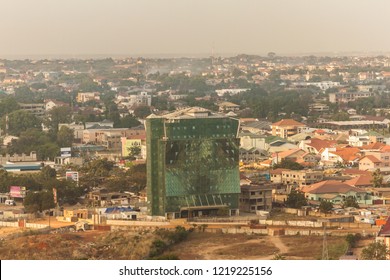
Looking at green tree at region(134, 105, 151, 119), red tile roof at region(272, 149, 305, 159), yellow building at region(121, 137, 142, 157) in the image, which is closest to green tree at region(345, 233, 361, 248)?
red tile roof at region(272, 149, 305, 159)

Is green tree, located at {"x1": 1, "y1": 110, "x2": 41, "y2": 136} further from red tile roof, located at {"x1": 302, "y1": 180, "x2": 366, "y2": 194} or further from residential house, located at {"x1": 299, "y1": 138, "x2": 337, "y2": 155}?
red tile roof, located at {"x1": 302, "y1": 180, "x2": 366, "y2": 194}

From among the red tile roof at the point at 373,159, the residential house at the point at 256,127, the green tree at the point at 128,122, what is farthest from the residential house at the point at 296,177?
the green tree at the point at 128,122

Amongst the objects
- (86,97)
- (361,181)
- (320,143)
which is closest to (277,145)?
(320,143)

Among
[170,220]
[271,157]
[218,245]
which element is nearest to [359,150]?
[271,157]

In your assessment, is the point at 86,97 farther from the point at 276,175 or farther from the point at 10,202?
the point at 10,202

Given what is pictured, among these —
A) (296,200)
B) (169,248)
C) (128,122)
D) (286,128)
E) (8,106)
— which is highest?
(169,248)

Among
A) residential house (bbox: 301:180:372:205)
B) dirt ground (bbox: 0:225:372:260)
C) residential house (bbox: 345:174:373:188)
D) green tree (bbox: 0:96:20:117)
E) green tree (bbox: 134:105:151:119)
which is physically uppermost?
dirt ground (bbox: 0:225:372:260)

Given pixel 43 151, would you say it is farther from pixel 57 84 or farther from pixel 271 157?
pixel 57 84
